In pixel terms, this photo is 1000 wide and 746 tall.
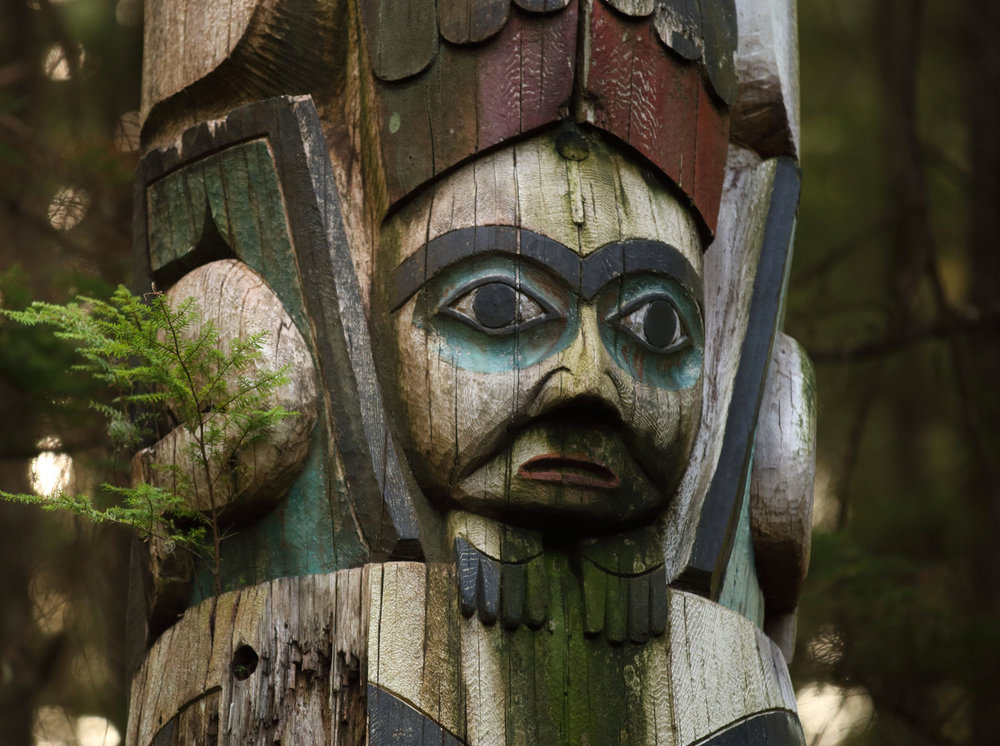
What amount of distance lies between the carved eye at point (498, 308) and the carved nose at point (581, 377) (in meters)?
0.12

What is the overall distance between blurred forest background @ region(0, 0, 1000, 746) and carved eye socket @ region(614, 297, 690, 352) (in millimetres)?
2267

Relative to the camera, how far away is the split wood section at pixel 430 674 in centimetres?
332

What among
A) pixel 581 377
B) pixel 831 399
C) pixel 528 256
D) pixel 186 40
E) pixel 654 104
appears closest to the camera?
pixel 581 377

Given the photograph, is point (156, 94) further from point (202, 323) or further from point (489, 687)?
point (489, 687)

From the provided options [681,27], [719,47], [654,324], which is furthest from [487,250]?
[719,47]

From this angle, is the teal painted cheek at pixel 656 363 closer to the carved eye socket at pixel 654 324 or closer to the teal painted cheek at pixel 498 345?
the carved eye socket at pixel 654 324

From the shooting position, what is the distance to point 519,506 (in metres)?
3.56

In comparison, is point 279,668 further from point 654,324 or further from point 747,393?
point 747,393

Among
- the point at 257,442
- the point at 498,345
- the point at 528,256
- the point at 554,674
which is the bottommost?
the point at 554,674

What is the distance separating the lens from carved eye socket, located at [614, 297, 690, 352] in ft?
12.2

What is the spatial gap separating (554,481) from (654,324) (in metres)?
0.49

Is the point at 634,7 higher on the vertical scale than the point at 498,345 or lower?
higher

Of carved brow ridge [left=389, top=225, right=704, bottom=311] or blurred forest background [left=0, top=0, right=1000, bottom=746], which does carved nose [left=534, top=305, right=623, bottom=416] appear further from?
blurred forest background [left=0, top=0, right=1000, bottom=746]

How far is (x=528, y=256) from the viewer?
12.0 ft
